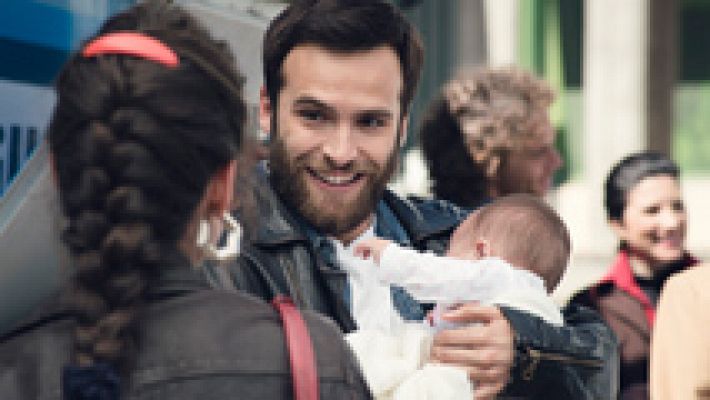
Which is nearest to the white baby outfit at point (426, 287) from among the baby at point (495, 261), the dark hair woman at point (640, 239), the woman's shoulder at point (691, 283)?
the baby at point (495, 261)

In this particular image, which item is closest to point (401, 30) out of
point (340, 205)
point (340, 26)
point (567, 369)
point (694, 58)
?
point (340, 26)

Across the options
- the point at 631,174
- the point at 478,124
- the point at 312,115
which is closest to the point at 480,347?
the point at 312,115

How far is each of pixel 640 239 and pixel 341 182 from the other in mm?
2889

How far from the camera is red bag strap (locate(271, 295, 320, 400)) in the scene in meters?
1.93

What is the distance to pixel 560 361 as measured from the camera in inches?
110

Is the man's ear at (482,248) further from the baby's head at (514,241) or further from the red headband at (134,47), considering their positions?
the red headband at (134,47)

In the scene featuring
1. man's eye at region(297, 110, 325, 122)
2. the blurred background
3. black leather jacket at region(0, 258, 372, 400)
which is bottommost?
the blurred background

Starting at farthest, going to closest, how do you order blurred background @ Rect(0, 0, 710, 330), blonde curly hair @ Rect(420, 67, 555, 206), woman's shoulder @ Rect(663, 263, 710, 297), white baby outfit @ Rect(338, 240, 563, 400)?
blurred background @ Rect(0, 0, 710, 330), blonde curly hair @ Rect(420, 67, 555, 206), woman's shoulder @ Rect(663, 263, 710, 297), white baby outfit @ Rect(338, 240, 563, 400)

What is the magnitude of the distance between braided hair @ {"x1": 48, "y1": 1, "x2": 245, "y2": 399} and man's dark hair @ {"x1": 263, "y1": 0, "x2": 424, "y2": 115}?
0.89 metres

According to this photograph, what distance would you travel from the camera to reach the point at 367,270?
2852mm

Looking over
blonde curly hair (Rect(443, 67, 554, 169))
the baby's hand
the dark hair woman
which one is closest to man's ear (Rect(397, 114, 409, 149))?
the baby's hand

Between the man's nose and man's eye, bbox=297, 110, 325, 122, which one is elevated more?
man's eye, bbox=297, 110, 325, 122

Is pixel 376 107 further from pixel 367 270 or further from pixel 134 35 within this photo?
pixel 134 35

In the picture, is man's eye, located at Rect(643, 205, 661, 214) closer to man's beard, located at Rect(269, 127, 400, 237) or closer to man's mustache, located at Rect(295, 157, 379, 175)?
man's beard, located at Rect(269, 127, 400, 237)
